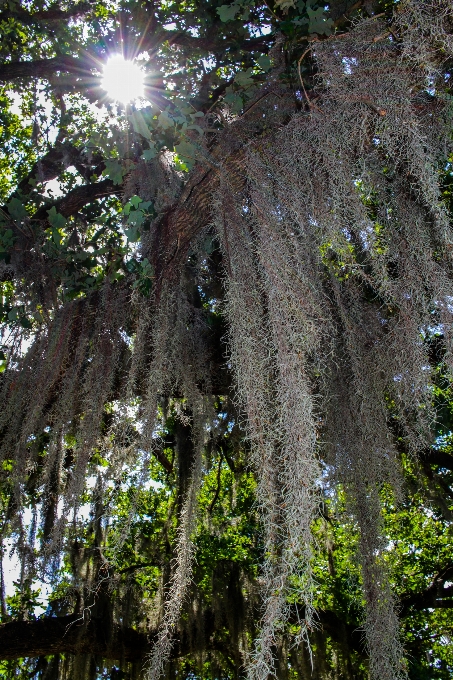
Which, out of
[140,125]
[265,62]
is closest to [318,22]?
[265,62]

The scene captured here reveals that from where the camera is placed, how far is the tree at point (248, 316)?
1.58 m

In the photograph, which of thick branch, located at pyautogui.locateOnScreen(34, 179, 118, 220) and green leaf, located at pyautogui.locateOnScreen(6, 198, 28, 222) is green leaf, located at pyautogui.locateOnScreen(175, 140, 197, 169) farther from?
thick branch, located at pyautogui.locateOnScreen(34, 179, 118, 220)

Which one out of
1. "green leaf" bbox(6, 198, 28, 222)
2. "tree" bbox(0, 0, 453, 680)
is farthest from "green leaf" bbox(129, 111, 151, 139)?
"green leaf" bbox(6, 198, 28, 222)

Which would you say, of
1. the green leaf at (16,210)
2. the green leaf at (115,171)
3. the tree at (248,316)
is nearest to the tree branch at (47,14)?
the tree at (248,316)

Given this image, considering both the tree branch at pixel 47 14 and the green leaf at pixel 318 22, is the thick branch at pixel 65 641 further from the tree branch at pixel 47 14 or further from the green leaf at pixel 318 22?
the tree branch at pixel 47 14

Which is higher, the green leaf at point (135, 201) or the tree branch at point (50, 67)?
the tree branch at point (50, 67)

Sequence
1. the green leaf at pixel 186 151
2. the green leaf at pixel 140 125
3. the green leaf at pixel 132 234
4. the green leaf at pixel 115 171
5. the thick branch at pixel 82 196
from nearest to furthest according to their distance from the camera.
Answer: the green leaf at pixel 186 151, the green leaf at pixel 140 125, the green leaf at pixel 132 234, the green leaf at pixel 115 171, the thick branch at pixel 82 196

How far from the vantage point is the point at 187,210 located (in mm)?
2086

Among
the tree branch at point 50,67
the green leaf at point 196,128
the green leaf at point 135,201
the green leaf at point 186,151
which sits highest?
the tree branch at point 50,67

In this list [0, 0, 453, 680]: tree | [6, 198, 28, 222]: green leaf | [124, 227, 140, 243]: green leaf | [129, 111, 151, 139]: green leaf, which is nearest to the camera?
[0, 0, 453, 680]: tree

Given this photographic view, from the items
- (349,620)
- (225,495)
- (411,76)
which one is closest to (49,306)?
(411,76)

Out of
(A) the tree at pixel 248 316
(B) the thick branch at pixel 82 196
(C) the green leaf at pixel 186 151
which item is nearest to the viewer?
(A) the tree at pixel 248 316

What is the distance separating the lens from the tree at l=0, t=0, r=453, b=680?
1580mm

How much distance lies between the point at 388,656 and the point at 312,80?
1.99 metres
